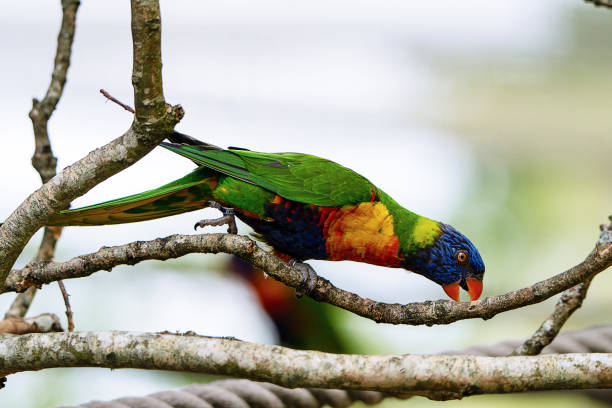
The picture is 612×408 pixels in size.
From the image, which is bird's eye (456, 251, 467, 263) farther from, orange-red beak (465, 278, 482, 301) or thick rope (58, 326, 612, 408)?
thick rope (58, 326, 612, 408)

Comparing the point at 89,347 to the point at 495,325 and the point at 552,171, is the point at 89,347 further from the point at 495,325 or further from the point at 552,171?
the point at 552,171

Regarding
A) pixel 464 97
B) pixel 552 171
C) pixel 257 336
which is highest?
pixel 464 97

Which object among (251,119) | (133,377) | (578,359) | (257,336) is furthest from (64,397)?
(578,359)

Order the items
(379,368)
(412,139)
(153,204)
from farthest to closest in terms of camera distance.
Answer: (412,139)
(153,204)
(379,368)

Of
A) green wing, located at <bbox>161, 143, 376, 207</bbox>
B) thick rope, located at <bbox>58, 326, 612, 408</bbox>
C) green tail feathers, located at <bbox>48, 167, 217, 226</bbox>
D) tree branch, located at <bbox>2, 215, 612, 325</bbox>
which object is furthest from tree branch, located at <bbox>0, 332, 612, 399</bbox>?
green wing, located at <bbox>161, 143, 376, 207</bbox>

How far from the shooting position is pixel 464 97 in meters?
6.36

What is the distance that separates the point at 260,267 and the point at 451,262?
97 cm

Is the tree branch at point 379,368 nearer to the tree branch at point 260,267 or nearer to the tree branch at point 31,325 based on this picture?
the tree branch at point 260,267

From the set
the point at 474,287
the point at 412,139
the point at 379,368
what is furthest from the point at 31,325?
the point at 412,139

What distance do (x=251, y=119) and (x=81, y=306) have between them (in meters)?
2.50

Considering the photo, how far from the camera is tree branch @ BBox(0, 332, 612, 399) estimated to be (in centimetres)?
96

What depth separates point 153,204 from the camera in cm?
183

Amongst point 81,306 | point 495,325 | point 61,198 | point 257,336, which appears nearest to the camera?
point 61,198

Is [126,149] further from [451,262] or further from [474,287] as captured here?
[474,287]
